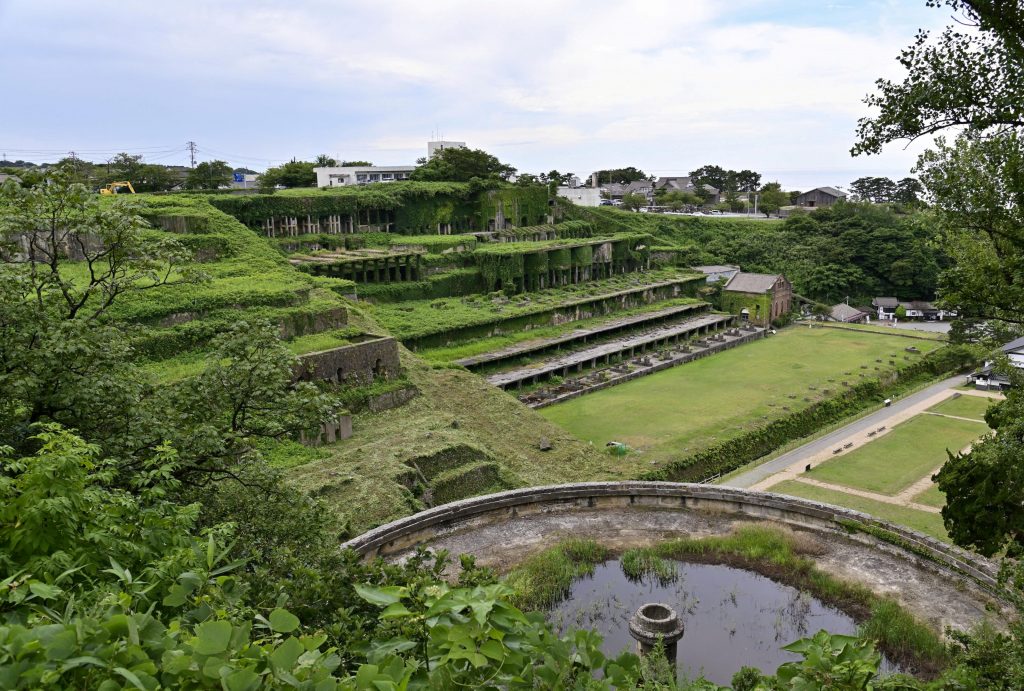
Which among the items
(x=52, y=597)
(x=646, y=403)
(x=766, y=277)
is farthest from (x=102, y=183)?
(x=52, y=597)

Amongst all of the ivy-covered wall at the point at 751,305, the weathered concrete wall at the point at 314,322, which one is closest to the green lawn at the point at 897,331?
the ivy-covered wall at the point at 751,305

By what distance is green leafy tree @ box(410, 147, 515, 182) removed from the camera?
66.8 metres

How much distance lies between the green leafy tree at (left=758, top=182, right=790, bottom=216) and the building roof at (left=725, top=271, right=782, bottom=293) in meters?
38.0

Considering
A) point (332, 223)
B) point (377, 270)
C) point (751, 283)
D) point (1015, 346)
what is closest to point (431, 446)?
point (377, 270)

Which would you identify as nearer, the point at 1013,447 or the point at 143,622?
the point at 143,622

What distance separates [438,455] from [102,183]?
44.3 m

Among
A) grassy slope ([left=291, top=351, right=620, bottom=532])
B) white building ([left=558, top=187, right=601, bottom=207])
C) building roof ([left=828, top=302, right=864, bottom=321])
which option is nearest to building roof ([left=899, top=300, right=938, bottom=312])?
building roof ([left=828, top=302, right=864, bottom=321])

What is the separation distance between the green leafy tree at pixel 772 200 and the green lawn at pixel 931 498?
2938 inches

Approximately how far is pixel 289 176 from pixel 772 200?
64099mm

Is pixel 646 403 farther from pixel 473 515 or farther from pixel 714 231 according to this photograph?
pixel 714 231

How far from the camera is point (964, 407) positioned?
41.1 m

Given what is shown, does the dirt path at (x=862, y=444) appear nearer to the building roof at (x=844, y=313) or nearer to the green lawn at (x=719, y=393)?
the green lawn at (x=719, y=393)

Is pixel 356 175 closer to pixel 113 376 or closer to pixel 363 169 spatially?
pixel 363 169

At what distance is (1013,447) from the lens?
1169cm
